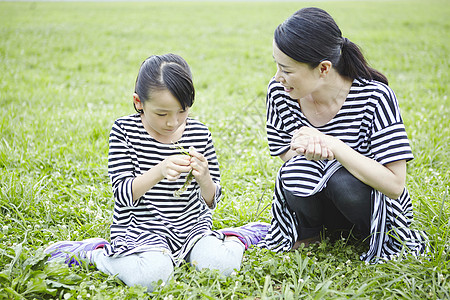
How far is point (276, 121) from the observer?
8.46ft

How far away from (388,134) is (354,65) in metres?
0.39

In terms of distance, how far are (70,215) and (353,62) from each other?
194 centimetres

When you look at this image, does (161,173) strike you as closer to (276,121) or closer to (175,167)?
(175,167)

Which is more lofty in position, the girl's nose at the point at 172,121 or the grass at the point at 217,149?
the girl's nose at the point at 172,121

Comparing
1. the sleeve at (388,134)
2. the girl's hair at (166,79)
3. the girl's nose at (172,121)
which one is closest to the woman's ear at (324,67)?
the sleeve at (388,134)

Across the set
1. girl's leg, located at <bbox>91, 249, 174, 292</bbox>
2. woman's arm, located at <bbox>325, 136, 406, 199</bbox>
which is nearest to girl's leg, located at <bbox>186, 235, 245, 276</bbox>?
girl's leg, located at <bbox>91, 249, 174, 292</bbox>

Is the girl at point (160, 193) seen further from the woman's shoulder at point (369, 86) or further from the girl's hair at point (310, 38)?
the woman's shoulder at point (369, 86)

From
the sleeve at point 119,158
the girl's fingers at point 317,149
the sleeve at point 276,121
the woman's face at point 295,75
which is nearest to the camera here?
the girl's fingers at point 317,149

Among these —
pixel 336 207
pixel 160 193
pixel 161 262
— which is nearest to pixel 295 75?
pixel 336 207

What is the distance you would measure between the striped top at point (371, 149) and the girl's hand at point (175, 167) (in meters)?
0.55

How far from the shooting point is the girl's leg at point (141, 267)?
7.18ft

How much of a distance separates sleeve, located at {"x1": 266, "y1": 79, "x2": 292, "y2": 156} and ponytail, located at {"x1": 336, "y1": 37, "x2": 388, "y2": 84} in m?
0.35

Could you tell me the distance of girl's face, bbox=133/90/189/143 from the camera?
2219mm

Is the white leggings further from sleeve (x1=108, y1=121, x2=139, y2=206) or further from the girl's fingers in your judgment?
the girl's fingers
